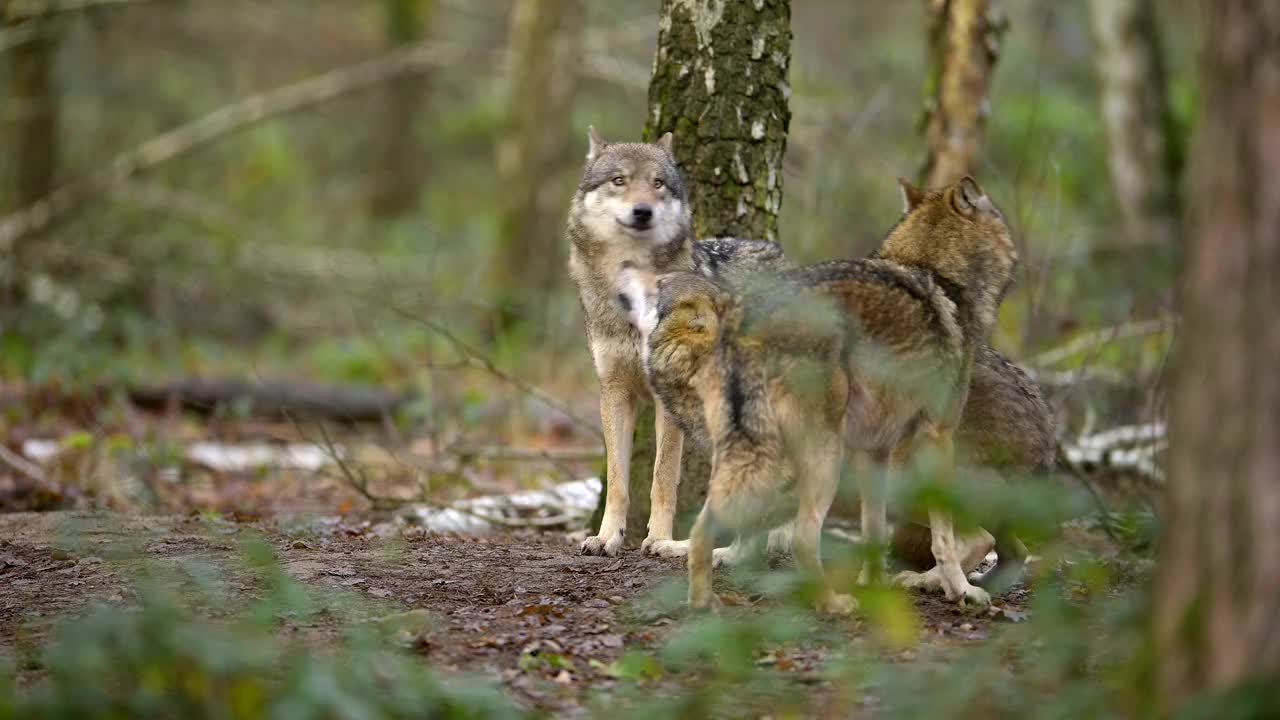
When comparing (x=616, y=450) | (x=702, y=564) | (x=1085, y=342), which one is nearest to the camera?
(x=702, y=564)

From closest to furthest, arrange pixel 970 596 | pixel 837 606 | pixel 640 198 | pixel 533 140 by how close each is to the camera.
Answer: pixel 837 606 < pixel 970 596 < pixel 640 198 < pixel 533 140

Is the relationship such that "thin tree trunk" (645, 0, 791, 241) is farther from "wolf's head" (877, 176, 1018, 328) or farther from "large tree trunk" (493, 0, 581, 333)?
"large tree trunk" (493, 0, 581, 333)

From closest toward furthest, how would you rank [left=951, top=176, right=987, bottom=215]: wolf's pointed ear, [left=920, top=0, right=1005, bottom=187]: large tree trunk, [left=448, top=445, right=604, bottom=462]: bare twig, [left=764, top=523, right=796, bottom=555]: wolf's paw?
[left=951, top=176, right=987, bottom=215]: wolf's pointed ear < [left=764, top=523, right=796, bottom=555]: wolf's paw < [left=448, top=445, right=604, bottom=462]: bare twig < [left=920, top=0, right=1005, bottom=187]: large tree trunk

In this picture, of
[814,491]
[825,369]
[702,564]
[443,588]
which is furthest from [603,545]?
[825,369]

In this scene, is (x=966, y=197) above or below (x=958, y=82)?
below

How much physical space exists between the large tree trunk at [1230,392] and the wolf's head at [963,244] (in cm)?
254

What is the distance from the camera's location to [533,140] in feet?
54.7

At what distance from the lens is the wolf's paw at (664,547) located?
652 centimetres

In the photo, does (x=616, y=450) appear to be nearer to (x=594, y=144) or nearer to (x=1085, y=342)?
(x=594, y=144)

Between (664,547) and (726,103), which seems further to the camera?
(726,103)

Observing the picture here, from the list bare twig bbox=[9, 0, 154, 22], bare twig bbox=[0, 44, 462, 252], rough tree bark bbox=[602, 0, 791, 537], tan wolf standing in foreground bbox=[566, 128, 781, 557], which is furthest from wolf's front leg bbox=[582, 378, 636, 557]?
bare twig bbox=[9, 0, 154, 22]

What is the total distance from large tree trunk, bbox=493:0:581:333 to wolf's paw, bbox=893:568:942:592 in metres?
10.5

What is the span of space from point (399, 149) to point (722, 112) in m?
18.7

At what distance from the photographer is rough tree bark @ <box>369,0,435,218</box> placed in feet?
80.1
